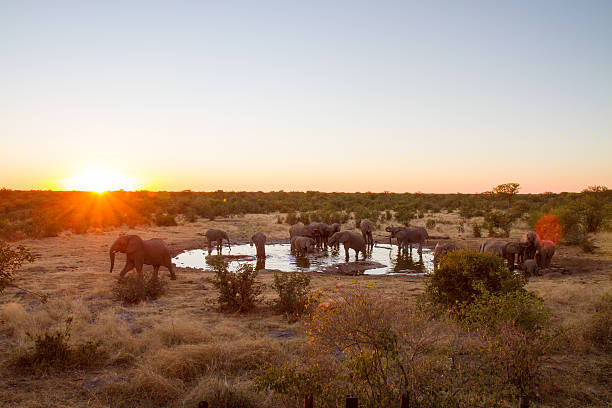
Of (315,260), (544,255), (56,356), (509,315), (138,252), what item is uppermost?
(138,252)

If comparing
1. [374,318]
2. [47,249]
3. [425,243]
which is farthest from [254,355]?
[425,243]

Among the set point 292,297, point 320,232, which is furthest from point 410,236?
point 292,297

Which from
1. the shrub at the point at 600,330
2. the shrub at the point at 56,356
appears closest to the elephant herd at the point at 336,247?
the shrub at the point at 600,330

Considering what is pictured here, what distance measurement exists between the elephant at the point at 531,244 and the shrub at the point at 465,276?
27.6 ft

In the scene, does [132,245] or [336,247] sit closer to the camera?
[132,245]

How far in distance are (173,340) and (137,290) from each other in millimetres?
4077

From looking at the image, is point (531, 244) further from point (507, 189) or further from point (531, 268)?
point (507, 189)

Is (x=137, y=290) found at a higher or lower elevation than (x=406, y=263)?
higher

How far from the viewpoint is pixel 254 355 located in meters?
6.95

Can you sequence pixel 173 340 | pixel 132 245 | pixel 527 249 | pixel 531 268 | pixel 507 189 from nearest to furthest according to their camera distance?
pixel 173 340 → pixel 132 245 → pixel 531 268 → pixel 527 249 → pixel 507 189

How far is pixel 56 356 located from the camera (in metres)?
6.81

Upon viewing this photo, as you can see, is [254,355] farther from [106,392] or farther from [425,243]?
[425,243]

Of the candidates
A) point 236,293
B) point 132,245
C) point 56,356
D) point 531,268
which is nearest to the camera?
point 56,356

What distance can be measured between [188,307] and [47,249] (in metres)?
14.4
